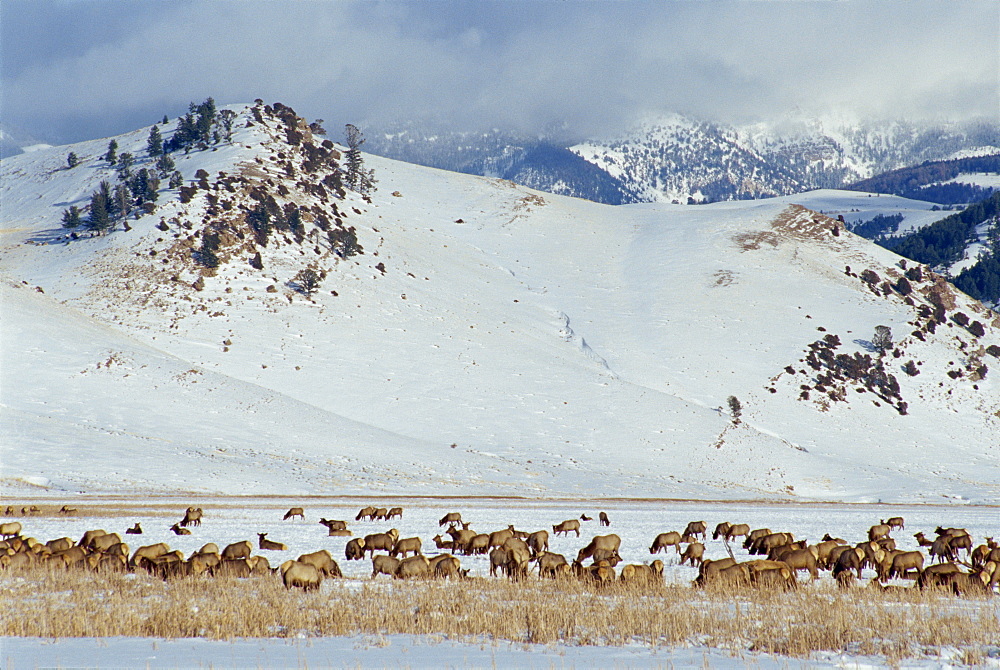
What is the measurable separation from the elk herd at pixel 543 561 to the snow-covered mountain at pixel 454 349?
23.4 metres

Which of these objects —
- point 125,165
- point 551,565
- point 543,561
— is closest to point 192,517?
point 543,561

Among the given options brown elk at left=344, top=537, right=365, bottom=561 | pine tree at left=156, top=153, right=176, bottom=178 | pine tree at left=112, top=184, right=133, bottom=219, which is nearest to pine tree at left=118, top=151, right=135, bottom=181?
pine tree at left=156, top=153, right=176, bottom=178

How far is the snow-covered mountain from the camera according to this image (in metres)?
51.2

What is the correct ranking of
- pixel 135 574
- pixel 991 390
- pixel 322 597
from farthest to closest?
pixel 991 390
pixel 135 574
pixel 322 597

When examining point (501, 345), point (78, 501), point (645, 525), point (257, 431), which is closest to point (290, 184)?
point (501, 345)

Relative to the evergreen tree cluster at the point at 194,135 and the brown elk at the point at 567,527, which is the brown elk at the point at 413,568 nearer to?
the brown elk at the point at 567,527

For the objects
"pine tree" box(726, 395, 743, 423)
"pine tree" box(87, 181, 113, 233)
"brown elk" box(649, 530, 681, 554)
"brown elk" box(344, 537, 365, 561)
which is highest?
"pine tree" box(87, 181, 113, 233)

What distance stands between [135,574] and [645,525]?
61.8ft

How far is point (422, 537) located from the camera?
25281 millimetres

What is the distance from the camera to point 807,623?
462 inches

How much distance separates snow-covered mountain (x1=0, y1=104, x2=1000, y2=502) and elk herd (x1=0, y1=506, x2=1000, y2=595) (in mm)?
23425

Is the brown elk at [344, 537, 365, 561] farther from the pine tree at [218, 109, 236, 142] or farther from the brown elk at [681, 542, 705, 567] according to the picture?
the pine tree at [218, 109, 236, 142]

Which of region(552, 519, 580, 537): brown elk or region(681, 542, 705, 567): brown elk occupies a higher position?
region(681, 542, 705, 567): brown elk

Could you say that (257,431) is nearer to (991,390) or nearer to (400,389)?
(400,389)
